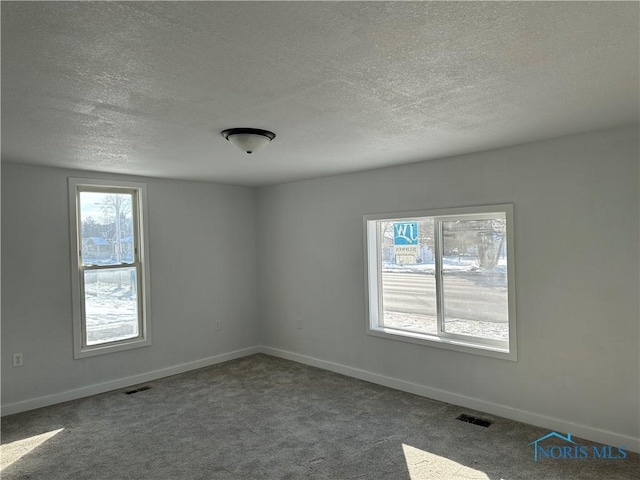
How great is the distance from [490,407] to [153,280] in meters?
3.76

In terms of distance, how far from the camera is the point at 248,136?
2.86 m

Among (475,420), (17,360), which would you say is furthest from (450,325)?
(17,360)

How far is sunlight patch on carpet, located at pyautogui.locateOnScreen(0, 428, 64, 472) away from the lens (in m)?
3.06

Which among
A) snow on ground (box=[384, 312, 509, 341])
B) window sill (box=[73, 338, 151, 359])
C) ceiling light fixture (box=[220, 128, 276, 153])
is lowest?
window sill (box=[73, 338, 151, 359])

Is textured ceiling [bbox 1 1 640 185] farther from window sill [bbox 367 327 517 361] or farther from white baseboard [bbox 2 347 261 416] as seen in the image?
white baseboard [bbox 2 347 261 416]

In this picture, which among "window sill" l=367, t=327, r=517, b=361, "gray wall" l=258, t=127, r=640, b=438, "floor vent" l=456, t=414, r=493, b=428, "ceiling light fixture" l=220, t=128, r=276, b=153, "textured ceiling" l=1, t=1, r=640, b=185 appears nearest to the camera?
"textured ceiling" l=1, t=1, r=640, b=185

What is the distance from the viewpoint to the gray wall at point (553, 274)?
3.04 meters

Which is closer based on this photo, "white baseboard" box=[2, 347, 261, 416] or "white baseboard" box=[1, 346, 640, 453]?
"white baseboard" box=[1, 346, 640, 453]

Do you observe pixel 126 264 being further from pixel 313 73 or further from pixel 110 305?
pixel 313 73

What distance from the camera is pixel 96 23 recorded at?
57.7 inches

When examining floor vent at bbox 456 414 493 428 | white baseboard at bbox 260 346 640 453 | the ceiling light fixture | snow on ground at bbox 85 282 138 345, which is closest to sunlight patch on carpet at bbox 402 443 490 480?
floor vent at bbox 456 414 493 428

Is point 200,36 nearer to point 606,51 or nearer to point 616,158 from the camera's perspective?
point 606,51

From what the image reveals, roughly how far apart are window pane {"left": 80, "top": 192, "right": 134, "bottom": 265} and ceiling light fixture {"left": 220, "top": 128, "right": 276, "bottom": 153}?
7.81 ft

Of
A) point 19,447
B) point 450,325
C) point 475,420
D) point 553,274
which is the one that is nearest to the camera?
point 19,447
